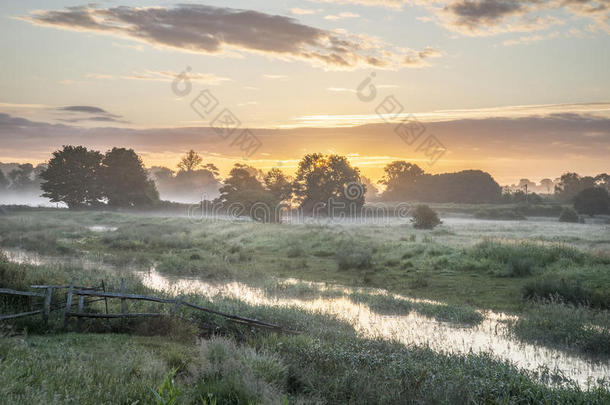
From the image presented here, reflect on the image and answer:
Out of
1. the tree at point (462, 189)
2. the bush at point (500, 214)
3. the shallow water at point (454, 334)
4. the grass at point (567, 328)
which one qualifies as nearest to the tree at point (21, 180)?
the tree at point (462, 189)

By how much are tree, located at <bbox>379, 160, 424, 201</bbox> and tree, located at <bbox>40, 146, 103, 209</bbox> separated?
73.2 meters

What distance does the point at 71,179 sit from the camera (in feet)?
273

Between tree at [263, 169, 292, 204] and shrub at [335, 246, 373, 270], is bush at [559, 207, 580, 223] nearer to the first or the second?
tree at [263, 169, 292, 204]

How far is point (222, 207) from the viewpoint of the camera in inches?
3125

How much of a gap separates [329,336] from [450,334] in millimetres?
3739

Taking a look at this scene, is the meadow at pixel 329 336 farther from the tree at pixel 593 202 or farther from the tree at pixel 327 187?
the tree at pixel 593 202

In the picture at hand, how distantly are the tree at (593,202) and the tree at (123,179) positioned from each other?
7554 cm

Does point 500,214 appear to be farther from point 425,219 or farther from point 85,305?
point 85,305

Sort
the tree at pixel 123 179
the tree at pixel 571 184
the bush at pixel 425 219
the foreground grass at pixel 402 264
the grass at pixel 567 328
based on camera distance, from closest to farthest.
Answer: the grass at pixel 567 328 < the foreground grass at pixel 402 264 < the bush at pixel 425 219 < the tree at pixel 123 179 < the tree at pixel 571 184

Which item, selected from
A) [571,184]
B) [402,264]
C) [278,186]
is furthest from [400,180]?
[402,264]

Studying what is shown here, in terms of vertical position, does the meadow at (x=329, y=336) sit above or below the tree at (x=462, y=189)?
below

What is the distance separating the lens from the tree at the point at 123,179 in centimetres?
8656

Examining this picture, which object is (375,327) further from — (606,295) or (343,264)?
→ (343,264)

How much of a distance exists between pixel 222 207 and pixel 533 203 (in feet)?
205
